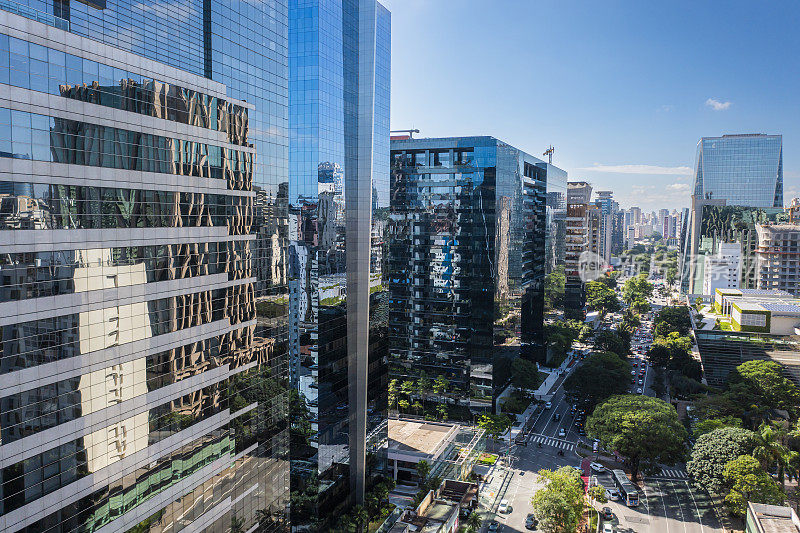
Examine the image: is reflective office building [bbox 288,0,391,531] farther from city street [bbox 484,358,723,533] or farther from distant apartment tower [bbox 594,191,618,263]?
distant apartment tower [bbox 594,191,618,263]

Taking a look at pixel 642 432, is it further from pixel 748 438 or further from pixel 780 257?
pixel 780 257

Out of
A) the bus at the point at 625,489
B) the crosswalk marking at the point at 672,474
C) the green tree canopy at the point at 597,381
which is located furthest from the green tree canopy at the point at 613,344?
the bus at the point at 625,489

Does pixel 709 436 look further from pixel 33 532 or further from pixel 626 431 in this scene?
pixel 33 532

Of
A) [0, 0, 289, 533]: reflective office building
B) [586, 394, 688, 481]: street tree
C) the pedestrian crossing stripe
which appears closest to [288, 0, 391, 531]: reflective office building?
[0, 0, 289, 533]: reflective office building

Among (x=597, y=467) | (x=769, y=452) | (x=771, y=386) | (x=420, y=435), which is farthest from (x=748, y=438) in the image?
(x=420, y=435)

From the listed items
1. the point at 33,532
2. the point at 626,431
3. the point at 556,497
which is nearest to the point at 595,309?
the point at 626,431

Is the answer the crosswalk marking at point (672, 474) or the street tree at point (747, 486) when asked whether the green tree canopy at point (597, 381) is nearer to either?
the crosswalk marking at point (672, 474)
